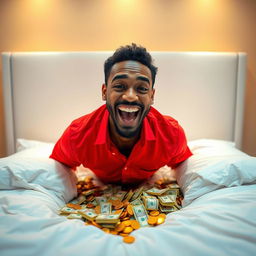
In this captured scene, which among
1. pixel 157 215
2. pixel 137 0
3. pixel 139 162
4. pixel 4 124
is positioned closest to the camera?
pixel 157 215

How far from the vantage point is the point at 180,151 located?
1174 millimetres

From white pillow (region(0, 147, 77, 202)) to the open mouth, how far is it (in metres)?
0.45

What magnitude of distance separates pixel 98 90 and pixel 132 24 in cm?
62

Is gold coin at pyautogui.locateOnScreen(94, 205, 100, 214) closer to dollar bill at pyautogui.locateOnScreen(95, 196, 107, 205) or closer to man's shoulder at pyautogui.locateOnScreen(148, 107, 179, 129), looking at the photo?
dollar bill at pyautogui.locateOnScreen(95, 196, 107, 205)

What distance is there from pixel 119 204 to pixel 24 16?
5.58 ft

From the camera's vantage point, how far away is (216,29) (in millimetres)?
1720

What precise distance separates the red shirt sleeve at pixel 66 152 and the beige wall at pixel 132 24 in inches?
36.5

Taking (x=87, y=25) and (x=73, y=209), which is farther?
(x=87, y=25)

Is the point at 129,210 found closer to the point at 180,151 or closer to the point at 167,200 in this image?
the point at 167,200

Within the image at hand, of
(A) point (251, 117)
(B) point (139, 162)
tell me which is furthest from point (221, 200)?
→ (A) point (251, 117)

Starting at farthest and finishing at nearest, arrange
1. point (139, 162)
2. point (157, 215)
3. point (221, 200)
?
1. point (139, 162)
2. point (157, 215)
3. point (221, 200)

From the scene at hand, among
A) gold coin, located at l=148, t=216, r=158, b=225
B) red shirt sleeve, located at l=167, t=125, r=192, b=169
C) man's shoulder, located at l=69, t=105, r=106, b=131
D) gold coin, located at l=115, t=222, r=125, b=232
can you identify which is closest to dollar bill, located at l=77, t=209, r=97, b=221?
gold coin, located at l=115, t=222, r=125, b=232

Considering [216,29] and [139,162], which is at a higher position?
[216,29]

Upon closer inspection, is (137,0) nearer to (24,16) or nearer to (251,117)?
(24,16)
